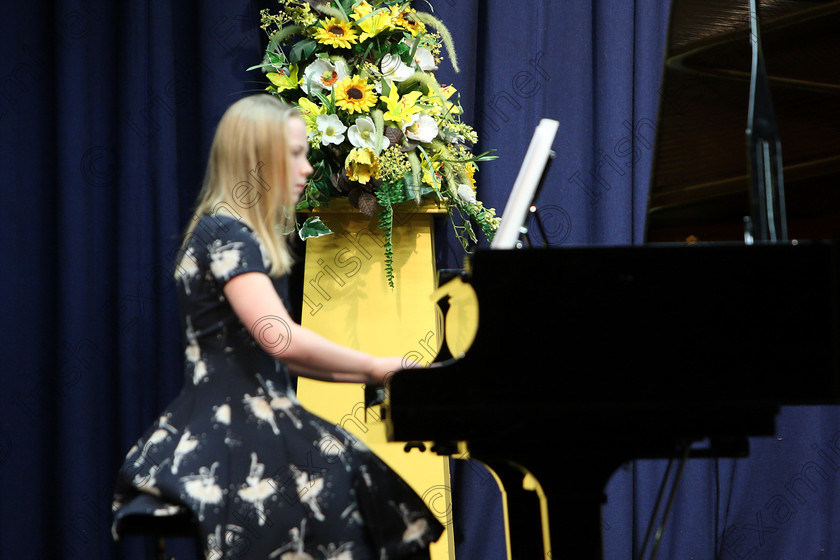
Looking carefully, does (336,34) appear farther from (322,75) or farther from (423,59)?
(423,59)

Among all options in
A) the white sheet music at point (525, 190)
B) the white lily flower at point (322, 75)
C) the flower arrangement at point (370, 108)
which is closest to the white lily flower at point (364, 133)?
the flower arrangement at point (370, 108)

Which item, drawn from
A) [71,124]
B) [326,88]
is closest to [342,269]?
[326,88]

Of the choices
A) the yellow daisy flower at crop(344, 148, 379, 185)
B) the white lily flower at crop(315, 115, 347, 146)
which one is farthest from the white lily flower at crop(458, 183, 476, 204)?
the white lily flower at crop(315, 115, 347, 146)

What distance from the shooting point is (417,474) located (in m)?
2.49

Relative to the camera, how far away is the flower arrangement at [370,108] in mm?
2369

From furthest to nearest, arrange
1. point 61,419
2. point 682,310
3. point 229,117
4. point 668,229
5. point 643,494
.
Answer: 1. point 643,494
2. point 61,419
3. point 668,229
4. point 229,117
5. point 682,310

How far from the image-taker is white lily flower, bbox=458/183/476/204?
253 cm

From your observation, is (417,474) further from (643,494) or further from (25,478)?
(25,478)

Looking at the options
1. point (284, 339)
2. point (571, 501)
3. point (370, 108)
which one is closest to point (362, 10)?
point (370, 108)

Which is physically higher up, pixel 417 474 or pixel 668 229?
pixel 668 229

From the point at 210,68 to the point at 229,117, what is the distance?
1.10m

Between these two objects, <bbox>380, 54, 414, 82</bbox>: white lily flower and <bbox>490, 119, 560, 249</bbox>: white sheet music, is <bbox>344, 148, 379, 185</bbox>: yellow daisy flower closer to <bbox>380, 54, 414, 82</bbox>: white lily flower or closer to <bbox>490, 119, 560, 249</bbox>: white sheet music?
<bbox>380, 54, 414, 82</bbox>: white lily flower

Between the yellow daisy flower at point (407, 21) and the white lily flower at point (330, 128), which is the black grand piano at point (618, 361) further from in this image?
the yellow daisy flower at point (407, 21)

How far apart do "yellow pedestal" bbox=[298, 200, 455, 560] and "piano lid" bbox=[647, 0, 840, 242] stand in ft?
2.42
